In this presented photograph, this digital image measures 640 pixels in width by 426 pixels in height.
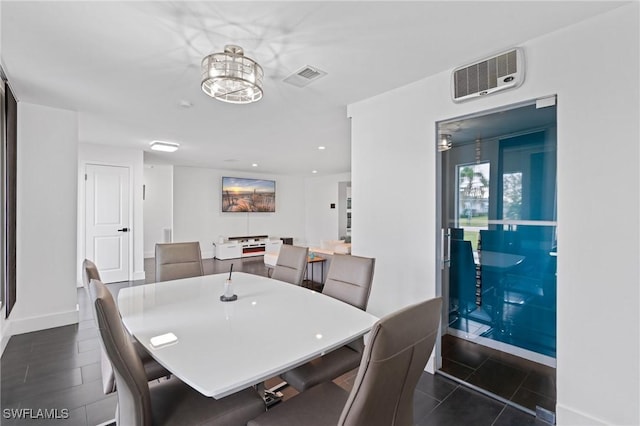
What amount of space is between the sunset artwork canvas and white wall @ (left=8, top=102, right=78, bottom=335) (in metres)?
5.02

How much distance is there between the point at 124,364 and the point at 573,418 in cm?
239

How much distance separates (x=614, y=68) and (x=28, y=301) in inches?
209

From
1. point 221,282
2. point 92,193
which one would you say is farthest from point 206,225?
point 221,282

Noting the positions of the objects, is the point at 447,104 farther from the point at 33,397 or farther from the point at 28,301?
the point at 28,301

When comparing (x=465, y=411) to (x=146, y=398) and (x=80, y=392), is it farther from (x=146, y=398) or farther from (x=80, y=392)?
(x=80, y=392)

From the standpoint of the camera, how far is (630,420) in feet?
5.37

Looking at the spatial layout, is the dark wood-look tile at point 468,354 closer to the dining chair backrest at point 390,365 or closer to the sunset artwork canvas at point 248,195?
the dining chair backrest at point 390,365

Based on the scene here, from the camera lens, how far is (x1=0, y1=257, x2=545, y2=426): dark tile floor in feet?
6.42

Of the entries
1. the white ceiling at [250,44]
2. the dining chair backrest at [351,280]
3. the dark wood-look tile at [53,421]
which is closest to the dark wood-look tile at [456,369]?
the dining chair backrest at [351,280]

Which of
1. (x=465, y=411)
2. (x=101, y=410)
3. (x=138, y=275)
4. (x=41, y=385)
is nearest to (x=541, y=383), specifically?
(x=465, y=411)

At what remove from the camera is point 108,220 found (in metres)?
5.32

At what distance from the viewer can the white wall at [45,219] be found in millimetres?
3266

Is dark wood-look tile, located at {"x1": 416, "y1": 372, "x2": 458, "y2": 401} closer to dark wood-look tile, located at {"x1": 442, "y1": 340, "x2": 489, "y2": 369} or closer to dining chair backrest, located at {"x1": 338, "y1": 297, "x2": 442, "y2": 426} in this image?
dark wood-look tile, located at {"x1": 442, "y1": 340, "x2": 489, "y2": 369}

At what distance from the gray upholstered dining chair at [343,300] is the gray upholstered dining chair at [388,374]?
1.19 feet
